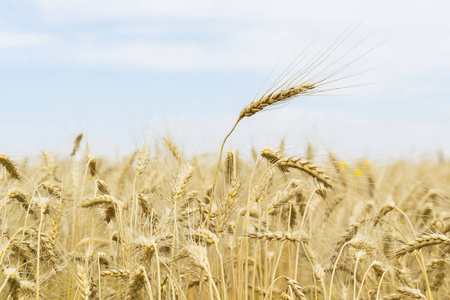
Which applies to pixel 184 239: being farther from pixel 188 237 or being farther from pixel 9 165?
pixel 9 165

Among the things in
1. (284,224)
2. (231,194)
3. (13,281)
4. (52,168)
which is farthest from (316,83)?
(52,168)

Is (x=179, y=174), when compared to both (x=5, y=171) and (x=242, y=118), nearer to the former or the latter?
(x=242, y=118)

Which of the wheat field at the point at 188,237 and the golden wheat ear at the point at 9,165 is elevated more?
the golden wheat ear at the point at 9,165

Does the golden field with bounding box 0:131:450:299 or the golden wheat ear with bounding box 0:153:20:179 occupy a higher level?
the golden wheat ear with bounding box 0:153:20:179

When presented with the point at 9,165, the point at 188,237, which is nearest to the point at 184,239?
the point at 188,237

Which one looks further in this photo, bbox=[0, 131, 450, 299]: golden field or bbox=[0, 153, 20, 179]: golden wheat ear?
bbox=[0, 153, 20, 179]: golden wheat ear

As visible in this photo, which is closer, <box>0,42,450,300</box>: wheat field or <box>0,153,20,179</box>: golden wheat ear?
<box>0,42,450,300</box>: wheat field

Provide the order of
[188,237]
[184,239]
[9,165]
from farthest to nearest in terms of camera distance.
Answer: [9,165] → [188,237] → [184,239]

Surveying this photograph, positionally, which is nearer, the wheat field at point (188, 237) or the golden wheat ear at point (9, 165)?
the wheat field at point (188, 237)

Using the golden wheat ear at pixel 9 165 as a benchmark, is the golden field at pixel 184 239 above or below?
below

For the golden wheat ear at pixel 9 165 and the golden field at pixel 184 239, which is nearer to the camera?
the golden field at pixel 184 239

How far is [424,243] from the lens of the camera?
2691mm

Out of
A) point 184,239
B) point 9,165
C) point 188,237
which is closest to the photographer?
point 184,239

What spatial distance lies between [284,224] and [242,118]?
1892mm
